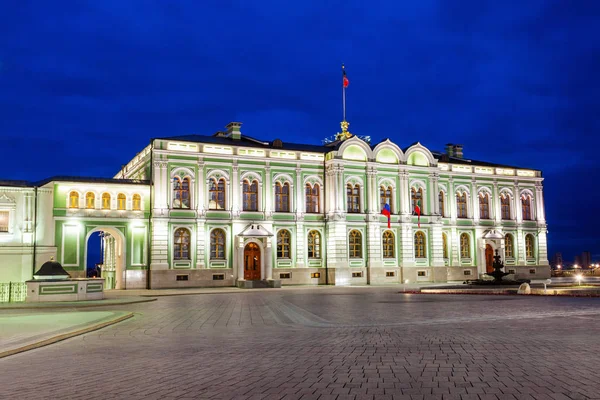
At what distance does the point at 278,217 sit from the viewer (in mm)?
52594

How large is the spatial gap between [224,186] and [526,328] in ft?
122

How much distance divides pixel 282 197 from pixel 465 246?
20.4 metres

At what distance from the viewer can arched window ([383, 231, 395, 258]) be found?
56125 mm

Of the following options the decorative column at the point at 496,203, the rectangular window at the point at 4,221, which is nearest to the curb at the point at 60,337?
the rectangular window at the point at 4,221

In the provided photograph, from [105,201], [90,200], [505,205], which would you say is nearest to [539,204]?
[505,205]

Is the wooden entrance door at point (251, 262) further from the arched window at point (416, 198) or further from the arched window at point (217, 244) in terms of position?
the arched window at point (416, 198)

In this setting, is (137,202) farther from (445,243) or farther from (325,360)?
(325,360)

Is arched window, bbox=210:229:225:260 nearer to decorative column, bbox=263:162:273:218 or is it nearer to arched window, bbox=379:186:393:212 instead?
decorative column, bbox=263:162:273:218

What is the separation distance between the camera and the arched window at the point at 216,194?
165 ft

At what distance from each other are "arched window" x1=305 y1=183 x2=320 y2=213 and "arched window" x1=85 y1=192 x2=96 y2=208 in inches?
714

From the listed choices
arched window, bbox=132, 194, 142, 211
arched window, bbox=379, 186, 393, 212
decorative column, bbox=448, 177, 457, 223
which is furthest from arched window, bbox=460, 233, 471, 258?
arched window, bbox=132, 194, 142, 211

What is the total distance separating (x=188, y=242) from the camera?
49.1 m

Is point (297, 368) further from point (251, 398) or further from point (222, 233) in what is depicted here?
point (222, 233)

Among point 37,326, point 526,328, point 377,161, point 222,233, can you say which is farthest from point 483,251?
point 37,326
